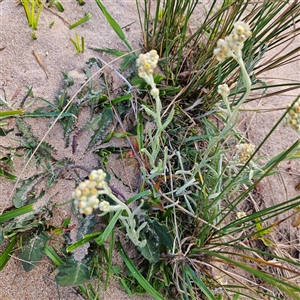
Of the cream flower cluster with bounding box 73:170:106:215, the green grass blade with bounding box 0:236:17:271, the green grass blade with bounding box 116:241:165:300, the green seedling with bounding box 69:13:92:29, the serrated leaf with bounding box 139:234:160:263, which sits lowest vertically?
the green grass blade with bounding box 0:236:17:271

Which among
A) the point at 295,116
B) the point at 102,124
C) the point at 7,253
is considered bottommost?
the point at 7,253

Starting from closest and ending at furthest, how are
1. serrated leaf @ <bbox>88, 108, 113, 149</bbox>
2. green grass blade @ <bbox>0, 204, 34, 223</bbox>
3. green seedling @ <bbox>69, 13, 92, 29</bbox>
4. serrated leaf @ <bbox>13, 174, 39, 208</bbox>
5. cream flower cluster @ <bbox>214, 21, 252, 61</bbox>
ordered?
cream flower cluster @ <bbox>214, 21, 252, 61</bbox>, green grass blade @ <bbox>0, 204, 34, 223</bbox>, serrated leaf @ <bbox>13, 174, 39, 208</bbox>, serrated leaf @ <bbox>88, 108, 113, 149</bbox>, green seedling @ <bbox>69, 13, 92, 29</bbox>

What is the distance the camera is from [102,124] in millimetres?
1278

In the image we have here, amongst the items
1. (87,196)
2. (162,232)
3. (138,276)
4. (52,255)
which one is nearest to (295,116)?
(87,196)

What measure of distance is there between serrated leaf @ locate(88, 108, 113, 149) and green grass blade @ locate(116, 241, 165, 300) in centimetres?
38

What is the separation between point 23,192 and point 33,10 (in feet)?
2.27

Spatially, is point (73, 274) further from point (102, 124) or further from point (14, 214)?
point (102, 124)

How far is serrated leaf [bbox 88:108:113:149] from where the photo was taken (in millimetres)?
1266

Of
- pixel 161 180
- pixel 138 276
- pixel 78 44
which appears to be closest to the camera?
pixel 138 276

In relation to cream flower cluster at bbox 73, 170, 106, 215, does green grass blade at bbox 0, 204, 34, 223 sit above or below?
below

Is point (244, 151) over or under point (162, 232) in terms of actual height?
over

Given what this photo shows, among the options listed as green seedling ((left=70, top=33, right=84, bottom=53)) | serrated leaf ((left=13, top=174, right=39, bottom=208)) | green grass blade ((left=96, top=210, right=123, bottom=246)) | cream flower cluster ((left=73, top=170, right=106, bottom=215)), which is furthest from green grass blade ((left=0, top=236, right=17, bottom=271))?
green seedling ((left=70, top=33, right=84, bottom=53))

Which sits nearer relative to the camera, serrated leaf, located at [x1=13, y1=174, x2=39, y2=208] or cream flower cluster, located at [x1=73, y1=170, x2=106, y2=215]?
cream flower cluster, located at [x1=73, y1=170, x2=106, y2=215]

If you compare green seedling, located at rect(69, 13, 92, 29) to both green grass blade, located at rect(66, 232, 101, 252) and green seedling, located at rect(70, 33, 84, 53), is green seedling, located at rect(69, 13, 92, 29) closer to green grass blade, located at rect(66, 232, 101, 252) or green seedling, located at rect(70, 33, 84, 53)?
green seedling, located at rect(70, 33, 84, 53)
